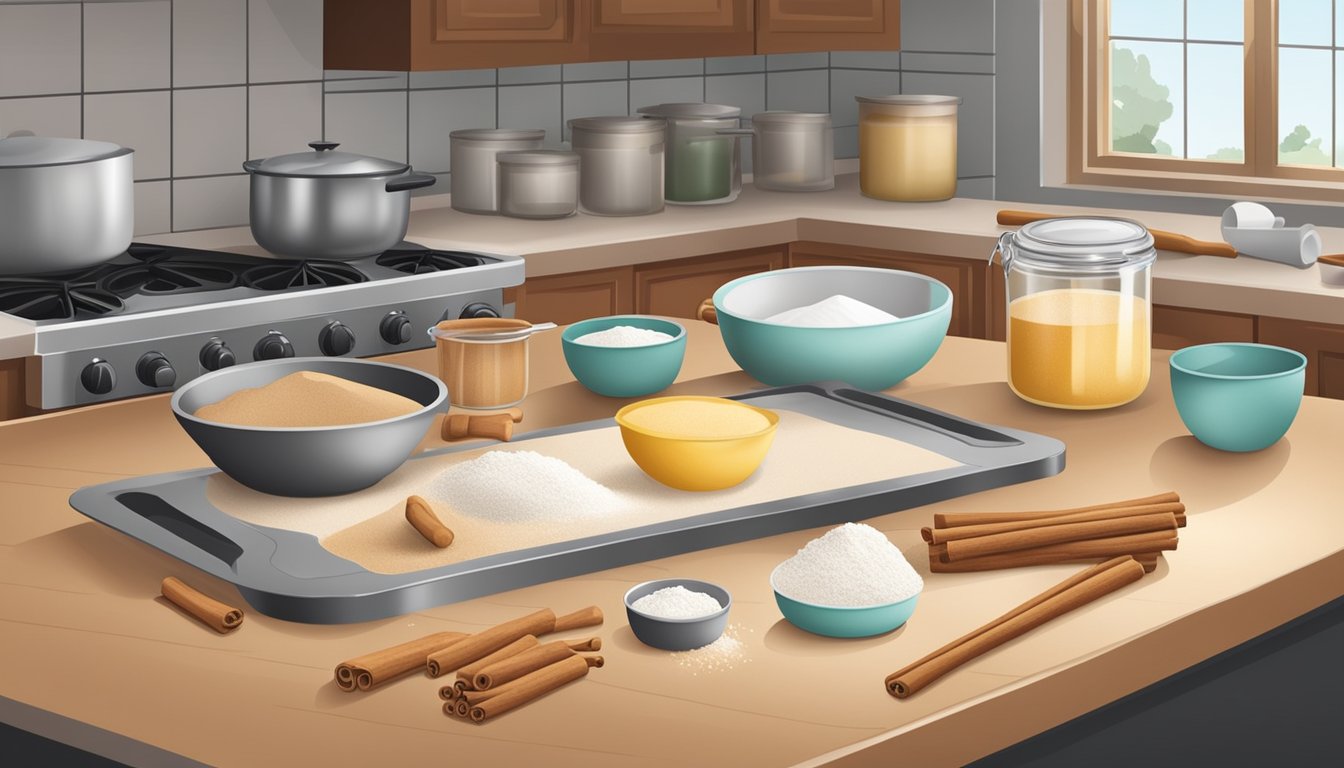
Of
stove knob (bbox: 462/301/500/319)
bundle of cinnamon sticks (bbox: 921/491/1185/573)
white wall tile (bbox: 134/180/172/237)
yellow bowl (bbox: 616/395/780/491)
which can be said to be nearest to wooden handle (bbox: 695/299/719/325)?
yellow bowl (bbox: 616/395/780/491)

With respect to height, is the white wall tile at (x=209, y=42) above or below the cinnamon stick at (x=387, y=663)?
above

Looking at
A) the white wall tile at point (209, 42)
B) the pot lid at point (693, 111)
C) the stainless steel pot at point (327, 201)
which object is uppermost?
the white wall tile at point (209, 42)

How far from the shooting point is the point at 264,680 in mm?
1128

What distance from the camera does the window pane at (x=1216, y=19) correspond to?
3969 mm

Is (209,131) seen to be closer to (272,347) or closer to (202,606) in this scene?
(272,347)

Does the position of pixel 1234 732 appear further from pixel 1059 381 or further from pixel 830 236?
pixel 830 236

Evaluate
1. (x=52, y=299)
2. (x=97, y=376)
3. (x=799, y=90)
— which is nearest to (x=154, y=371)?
(x=97, y=376)

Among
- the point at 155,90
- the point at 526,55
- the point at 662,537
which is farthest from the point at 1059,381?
the point at 155,90

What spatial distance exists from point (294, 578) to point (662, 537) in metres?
0.32

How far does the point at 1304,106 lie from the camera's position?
12.7 feet

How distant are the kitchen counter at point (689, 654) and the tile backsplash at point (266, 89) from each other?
190 centimetres

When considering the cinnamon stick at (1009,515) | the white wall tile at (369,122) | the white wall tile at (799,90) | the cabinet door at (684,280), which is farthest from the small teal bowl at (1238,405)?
the white wall tile at (799,90)

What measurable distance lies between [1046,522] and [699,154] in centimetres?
274

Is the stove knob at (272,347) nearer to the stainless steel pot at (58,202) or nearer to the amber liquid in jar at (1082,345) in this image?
the stainless steel pot at (58,202)
